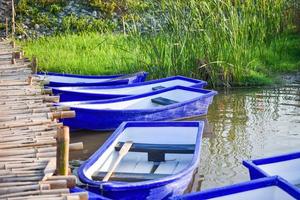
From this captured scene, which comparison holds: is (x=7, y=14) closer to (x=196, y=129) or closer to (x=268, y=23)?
(x=268, y=23)

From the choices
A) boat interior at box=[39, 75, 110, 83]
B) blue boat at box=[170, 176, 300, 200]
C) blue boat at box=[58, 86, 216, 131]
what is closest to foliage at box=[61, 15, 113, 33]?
boat interior at box=[39, 75, 110, 83]

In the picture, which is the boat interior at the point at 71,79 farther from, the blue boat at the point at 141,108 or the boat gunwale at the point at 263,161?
the boat gunwale at the point at 263,161

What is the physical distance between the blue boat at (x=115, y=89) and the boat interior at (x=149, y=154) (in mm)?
2417

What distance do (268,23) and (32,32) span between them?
8238mm

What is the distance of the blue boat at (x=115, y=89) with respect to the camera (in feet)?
30.5

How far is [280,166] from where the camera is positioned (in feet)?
18.0

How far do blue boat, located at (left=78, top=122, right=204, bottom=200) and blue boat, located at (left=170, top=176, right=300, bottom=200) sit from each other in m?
0.67

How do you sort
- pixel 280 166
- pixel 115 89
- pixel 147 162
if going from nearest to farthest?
1. pixel 280 166
2. pixel 147 162
3. pixel 115 89

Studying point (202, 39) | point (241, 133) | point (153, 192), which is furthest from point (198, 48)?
point (153, 192)

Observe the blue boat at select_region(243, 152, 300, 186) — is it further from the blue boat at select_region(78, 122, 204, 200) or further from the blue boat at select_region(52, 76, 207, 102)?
the blue boat at select_region(52, 76, 207, 102)

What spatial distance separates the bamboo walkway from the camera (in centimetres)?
434

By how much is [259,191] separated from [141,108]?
15.1 ft

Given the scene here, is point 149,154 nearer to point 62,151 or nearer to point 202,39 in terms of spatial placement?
point 62,151

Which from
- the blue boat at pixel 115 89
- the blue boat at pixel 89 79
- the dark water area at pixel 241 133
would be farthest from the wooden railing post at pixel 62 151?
the blue boat at pixel 89 79
